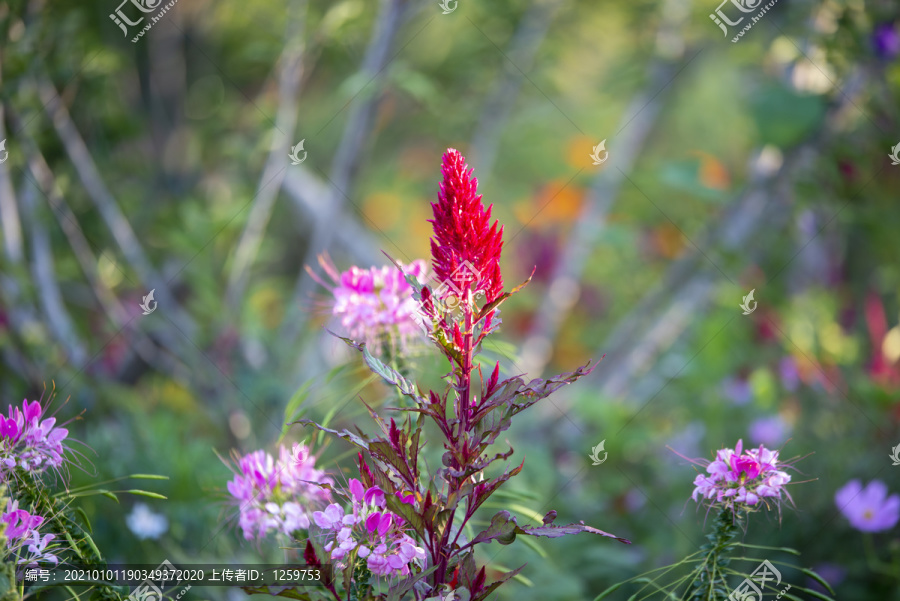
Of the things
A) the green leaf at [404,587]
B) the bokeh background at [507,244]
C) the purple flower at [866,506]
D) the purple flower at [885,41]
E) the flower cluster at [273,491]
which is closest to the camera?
the green leaf at [404,587]

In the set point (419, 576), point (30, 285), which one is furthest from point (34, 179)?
point (419, 576)

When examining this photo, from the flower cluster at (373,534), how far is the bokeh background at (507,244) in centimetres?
62

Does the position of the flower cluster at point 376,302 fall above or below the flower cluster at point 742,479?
above

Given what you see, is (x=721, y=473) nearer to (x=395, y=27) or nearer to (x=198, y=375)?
(x=395, y=27)

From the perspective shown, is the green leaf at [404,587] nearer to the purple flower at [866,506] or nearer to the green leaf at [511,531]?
the green leaf at [511,531]

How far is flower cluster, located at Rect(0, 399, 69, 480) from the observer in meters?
0.63

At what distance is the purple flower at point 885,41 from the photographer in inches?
70.6

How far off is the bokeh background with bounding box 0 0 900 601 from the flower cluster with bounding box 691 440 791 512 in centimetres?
57

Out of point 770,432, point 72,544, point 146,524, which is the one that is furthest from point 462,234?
point 770,432

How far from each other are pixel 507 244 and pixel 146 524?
125 centimetres

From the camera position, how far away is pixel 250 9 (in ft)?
9.00

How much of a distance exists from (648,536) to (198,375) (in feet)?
4.65

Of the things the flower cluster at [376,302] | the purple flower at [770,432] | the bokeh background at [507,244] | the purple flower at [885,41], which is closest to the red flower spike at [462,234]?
the flower cluster at [376,302]

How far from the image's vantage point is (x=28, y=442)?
65 cm
